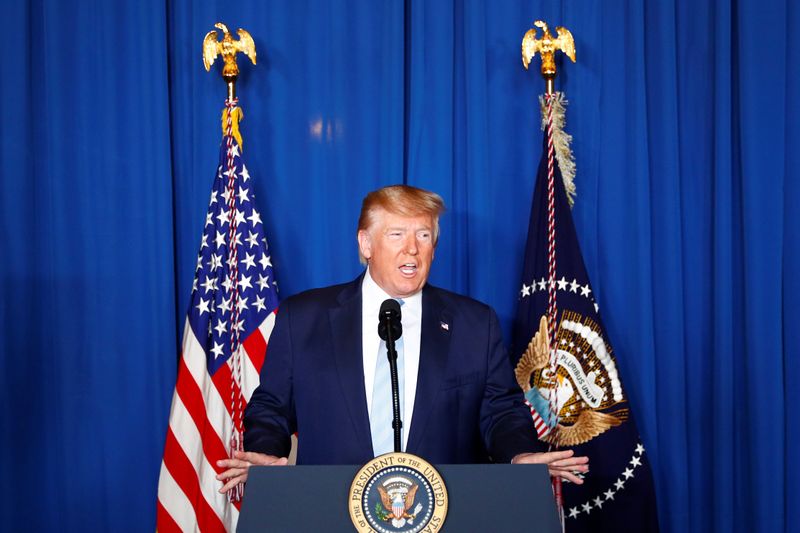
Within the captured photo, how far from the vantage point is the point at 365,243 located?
2570 mm

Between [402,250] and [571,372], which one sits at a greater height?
[402,250]

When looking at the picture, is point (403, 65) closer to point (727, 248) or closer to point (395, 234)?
point (395, 234)

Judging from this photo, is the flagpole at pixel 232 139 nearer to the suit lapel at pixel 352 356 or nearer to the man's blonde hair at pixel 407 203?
the suit lapel at pixel 352 356

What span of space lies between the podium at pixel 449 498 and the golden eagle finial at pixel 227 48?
6.81 ft

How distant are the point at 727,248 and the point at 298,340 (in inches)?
86.4

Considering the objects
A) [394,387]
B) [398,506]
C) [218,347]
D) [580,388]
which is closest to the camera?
[398,506]

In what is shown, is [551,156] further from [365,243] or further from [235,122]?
[235,122]

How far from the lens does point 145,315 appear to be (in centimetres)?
329

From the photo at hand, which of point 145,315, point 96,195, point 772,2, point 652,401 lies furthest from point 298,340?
point 772,2

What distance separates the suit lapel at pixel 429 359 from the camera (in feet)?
7.68

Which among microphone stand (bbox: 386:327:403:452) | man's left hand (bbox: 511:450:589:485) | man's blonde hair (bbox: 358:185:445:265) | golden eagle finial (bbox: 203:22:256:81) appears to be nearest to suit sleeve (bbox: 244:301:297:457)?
man's blonde hair (bbox: 358:185:445:265)

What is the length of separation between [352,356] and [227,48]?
4.82 ft

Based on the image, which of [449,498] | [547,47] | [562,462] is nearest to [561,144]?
[547,47]

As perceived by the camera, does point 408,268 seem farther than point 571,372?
No
